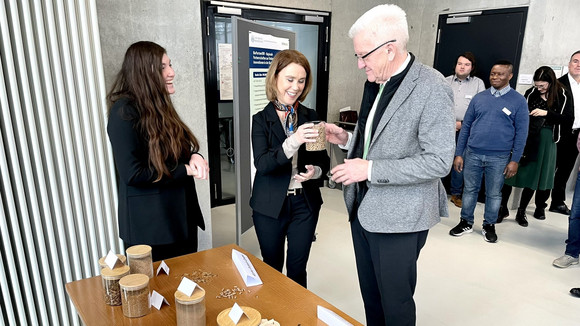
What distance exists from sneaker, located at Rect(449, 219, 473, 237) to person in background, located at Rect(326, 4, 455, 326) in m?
2.50

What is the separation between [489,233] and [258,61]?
283 cm

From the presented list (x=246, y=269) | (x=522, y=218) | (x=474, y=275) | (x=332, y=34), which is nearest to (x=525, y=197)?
(x=522, y=218)

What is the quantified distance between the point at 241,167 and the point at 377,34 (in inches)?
61.5

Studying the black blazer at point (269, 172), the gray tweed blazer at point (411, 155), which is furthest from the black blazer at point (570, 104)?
the black blazer at point (269, 172)

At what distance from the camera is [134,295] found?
1.18 metres

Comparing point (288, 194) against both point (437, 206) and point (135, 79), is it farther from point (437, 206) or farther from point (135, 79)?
point (135, 79)

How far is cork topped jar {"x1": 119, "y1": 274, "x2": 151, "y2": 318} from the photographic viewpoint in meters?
1.17

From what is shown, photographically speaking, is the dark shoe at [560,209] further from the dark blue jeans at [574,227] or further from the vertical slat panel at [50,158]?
the vertical slat panel at [50,158]

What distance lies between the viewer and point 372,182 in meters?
1.53

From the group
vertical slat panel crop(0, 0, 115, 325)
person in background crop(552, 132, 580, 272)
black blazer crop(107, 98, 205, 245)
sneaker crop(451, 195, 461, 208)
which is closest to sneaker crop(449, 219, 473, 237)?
person in background crop(552, 132, 580, 272)

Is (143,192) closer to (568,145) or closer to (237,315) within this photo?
(237,315)

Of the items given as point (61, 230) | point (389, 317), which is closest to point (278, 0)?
point (61, 230)

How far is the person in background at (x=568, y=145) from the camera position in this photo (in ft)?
13.3

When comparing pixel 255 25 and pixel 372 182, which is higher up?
pixel 255 25
